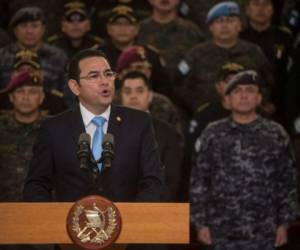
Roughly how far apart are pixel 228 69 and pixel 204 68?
471 millimetres

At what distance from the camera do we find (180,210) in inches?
122

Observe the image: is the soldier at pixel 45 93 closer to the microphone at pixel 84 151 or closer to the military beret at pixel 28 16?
the military beret at pixel 28 16

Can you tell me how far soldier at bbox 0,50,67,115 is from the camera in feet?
20.0

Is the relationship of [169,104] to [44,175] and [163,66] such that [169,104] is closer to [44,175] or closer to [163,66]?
[163,66]

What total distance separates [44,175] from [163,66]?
3166 millimetres

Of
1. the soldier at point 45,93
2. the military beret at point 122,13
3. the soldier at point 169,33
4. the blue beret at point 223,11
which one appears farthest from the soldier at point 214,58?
the soldier at point 45,93

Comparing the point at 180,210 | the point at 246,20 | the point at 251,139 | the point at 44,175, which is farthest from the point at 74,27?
the point at 180,210

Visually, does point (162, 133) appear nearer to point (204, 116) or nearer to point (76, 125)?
point (204, 116)

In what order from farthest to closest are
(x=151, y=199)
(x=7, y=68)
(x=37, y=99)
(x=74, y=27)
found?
1. (x=74, y=27)
2. (x=7, y=68)
3. (x=37, y=99)
4. (x=151, y=199)

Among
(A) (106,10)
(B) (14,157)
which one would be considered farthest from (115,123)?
(A) (106,10)

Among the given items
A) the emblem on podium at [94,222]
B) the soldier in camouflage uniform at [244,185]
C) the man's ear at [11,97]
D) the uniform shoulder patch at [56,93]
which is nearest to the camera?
the emblem on podium at [94,222]

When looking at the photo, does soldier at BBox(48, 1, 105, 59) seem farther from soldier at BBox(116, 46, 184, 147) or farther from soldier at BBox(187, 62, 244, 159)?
soldier at BBox(187, 62, 244, 159)

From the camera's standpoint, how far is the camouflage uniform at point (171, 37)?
696 centimetres

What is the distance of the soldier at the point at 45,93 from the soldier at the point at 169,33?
1007mm
